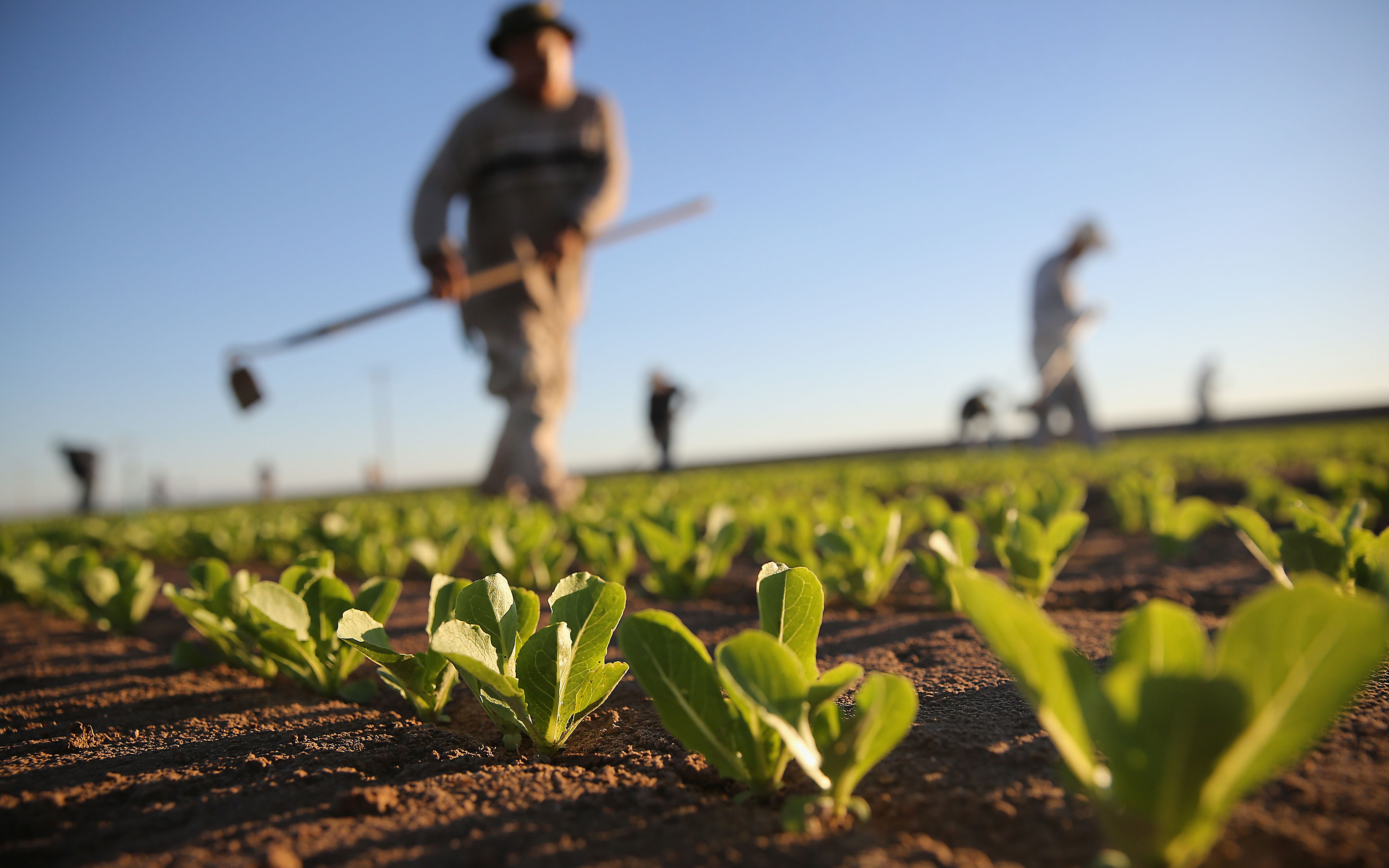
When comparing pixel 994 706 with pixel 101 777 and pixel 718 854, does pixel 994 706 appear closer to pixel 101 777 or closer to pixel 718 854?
pixel 718 854

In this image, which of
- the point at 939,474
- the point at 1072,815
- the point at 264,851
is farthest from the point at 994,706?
the point at 939,474

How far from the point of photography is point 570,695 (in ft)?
3.72

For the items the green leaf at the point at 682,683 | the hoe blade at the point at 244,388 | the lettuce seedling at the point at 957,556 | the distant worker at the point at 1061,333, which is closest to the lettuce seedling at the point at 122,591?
the green leaf at the point at 682,683

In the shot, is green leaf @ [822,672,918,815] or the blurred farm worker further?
the blurred farm worker

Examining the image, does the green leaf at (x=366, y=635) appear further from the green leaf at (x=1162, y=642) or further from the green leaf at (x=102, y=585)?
the green leaf at (x=102, y=585)

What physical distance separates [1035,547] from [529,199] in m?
5.85

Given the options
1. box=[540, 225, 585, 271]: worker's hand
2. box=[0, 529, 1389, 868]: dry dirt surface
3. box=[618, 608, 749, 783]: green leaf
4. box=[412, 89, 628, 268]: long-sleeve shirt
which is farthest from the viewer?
box=[412, 89, 628, 268]: long-sleeve shirt

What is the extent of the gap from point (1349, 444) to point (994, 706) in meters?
8.52

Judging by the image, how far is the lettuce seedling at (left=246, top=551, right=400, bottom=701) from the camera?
52.4 inches

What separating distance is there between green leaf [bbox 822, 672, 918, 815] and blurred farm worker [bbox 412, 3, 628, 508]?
537cm

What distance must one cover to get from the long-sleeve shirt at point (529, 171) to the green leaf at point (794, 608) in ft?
18.4

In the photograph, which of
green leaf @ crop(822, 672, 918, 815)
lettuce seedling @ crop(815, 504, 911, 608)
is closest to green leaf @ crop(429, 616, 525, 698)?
green leaf @ crop(822, 672, 918, 815)

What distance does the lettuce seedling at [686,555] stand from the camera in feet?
7.66

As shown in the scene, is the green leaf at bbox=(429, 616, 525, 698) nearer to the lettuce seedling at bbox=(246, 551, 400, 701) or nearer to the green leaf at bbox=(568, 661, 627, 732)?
the green leaf at bbox=(568, 661, 627, 732)
